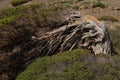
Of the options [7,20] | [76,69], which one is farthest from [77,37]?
[76,69]

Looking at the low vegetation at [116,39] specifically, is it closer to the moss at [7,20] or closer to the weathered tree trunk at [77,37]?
the weathered tree trunk at [77,37]

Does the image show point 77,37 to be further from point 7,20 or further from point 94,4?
point 94,4

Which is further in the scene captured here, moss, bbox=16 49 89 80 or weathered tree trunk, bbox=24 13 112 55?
weathered tree trunk, bbox=24 13 112 55

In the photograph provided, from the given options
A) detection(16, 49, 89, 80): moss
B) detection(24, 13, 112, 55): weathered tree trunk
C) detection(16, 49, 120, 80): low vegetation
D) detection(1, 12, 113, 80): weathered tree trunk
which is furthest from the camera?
detection(24, 13, 112, 55): weathered tree trunk

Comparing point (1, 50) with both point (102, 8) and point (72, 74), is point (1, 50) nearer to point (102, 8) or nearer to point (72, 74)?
point (72, 74)

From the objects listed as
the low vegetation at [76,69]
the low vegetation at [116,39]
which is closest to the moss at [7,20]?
the low vegetation at [76,69]

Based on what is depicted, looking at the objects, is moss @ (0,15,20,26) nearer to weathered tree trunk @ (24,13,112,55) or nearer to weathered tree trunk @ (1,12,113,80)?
weathered tree trunk @ (1,12,113,80)

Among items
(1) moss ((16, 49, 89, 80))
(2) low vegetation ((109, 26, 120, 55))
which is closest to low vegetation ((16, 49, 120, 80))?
(1) moss ((16, 49, 89, 80))

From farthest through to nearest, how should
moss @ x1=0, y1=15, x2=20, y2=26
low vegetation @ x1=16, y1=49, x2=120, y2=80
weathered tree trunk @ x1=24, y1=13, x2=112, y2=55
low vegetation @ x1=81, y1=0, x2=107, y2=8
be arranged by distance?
low vegetation @ x1=81, y1=0, x2=107, y2=8 → weathered tree trunk @ x1=24, y1=13, x2=112, y2=55 → moss @ x1=0, y1=15, x2=20, y2=26 → low vegetation @ x1=16, y1=49, x2=120, y2=80

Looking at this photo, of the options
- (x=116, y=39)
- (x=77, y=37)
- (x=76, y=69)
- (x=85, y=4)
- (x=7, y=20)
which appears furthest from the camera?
(x=85, y=4)
